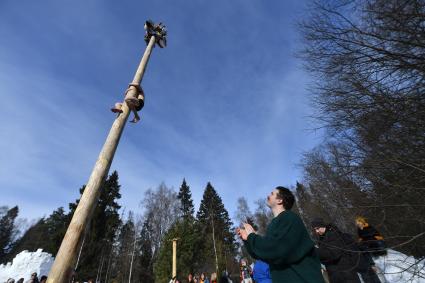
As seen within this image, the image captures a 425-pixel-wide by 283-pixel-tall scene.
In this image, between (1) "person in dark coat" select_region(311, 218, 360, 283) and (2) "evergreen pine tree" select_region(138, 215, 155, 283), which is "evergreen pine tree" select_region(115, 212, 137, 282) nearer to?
(2) "evergreen pine tree" select_region(138, 215, 155, 283)

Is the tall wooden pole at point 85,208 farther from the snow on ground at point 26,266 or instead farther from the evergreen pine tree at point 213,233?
the evergreen pine tree at point 213,233

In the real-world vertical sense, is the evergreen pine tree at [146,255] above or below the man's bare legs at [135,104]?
above

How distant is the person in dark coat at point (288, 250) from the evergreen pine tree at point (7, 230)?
7045cm

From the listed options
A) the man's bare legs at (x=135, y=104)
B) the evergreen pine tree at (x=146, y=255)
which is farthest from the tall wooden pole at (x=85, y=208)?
the evergreen pine tree at (x=146, y=255)

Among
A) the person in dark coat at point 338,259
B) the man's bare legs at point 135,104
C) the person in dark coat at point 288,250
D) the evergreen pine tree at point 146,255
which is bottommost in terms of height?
the person in dark coat at point 288,250

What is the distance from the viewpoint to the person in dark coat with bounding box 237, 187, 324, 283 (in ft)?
6.91

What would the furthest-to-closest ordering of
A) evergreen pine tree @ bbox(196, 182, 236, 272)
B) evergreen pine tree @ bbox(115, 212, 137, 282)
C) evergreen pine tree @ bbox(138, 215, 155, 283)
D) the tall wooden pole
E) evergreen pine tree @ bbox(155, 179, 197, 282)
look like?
evergreen pine tree @ bbox(115, 212, 137, 282), evergreen pine tree @ bbox(138, 215, 155, 283), evergreen pine tree @ bbox(196, 182, 236, 272), evergreen pine tree @ bbox(155, 179, 197, 282), the tall wooden pole

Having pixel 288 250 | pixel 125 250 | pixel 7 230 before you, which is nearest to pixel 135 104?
pixel 288 250

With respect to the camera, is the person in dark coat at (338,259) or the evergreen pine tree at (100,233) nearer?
the person in dark coat at (338,259)

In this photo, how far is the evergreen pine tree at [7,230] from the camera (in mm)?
53600

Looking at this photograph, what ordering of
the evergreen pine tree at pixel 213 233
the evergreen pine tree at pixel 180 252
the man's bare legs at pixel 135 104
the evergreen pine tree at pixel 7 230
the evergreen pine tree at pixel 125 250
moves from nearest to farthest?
the man's bare legs at pixel 135 104, the evergreen pine tree at pixel 180 252, the evergreen pine tree at pixel 213 233, the evergreen pine tree at pixel 125 250, the evergreen pine tree at pixel 7 230

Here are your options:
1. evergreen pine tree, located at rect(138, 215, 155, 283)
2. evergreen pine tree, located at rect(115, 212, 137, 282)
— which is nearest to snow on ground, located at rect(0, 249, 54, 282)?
evergreen pine tree, located at rect(138, 215, 155, 283)

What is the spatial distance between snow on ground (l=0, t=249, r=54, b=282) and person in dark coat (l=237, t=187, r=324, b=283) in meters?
26.4

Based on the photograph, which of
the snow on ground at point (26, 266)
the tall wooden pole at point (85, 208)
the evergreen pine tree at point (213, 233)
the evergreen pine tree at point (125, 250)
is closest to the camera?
the tall wooden pole at point (85, 208)
